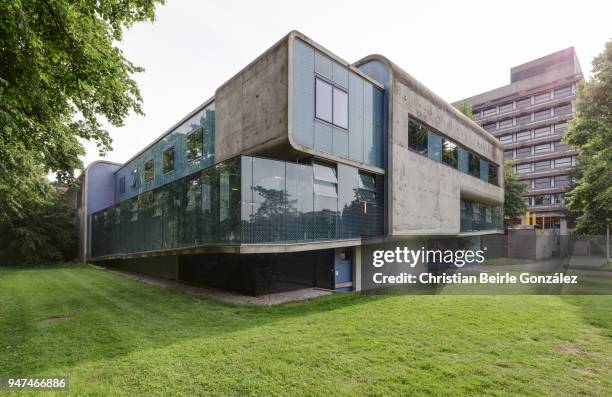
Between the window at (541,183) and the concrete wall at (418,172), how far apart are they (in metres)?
53.5

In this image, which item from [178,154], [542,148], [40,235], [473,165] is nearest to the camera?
[178,154]

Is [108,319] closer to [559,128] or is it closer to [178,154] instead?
[178,154]

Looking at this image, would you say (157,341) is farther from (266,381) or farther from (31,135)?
(31,135)

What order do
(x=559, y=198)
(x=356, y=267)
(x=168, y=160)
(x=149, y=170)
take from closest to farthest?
(x=356, y=267) → (x=168, y=160) → (x=149, y=170) → (x=559, y=198)

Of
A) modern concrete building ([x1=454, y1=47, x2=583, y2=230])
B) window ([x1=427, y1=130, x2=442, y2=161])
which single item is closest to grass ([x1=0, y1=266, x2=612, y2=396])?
window ([x1=427, y1=130, x2=442, y2=161])

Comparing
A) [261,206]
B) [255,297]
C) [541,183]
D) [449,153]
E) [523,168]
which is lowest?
[255,297]

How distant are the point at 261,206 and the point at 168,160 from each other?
12.7 metres

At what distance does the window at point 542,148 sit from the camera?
6438cm

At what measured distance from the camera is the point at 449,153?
21.3 meters

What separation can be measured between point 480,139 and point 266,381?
26.9 metres

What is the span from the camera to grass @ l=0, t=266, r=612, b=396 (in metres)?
5.43

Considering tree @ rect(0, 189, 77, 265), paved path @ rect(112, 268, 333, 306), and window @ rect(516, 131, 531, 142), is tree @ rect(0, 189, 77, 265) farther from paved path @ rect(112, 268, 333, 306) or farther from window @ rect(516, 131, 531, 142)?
window @ rect(516, 131, 531, 142)

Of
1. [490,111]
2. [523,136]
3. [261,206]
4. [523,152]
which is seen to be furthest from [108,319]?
[490,111]

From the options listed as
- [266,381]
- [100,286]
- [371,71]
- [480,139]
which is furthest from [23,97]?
[480,139]
